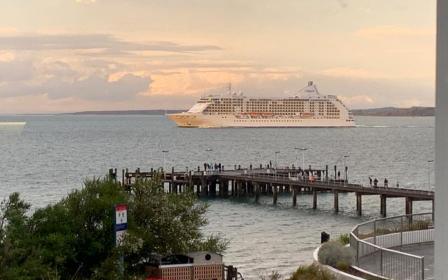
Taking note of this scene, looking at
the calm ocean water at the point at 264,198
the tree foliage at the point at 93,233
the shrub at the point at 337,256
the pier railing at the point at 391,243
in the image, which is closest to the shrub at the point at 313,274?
the shrub at the point at 337,256

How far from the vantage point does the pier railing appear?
13.1m

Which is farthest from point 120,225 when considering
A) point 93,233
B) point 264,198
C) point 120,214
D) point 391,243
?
point 264,198

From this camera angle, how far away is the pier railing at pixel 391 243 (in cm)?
1309

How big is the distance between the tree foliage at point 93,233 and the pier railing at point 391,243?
4578 mm

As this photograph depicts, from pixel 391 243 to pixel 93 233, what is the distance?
6.97 meters

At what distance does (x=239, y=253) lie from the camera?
33.2 metres

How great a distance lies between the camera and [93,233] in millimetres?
16578

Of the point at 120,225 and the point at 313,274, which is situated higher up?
the point at 120,225

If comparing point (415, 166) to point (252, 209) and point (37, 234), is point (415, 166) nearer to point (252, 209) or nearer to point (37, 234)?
point (252, 209)

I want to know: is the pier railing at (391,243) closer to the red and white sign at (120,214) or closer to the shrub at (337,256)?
the shrub at (337,256)

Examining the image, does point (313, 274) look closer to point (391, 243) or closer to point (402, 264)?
point (402, 264)

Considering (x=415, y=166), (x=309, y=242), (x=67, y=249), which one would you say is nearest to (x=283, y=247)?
(x=309, y=242)

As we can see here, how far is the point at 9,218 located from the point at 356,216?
3620cm

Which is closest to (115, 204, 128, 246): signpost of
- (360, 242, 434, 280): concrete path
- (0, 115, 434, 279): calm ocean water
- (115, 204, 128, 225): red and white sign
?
(115, 204, 128, 225): red and white sign
